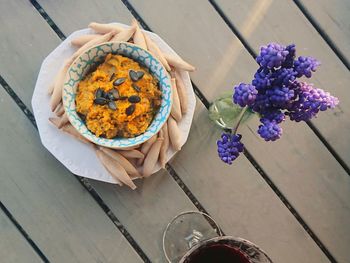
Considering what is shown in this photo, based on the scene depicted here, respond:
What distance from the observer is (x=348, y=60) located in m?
1.09

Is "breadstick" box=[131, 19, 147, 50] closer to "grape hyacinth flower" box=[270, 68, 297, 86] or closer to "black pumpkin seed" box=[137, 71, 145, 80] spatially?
"black pumpkin seed" box=[137, 71, 145, 80]

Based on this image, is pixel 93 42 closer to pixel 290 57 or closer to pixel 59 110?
pixel 59 110

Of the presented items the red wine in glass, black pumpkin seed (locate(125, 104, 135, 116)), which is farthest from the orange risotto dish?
the red wine in glass

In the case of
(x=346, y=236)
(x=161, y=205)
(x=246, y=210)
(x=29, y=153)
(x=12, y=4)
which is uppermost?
(x=12, y=4)

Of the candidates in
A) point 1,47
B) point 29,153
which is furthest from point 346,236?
point 1,47

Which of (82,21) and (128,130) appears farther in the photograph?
(82,21)

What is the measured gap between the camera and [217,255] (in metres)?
0.84

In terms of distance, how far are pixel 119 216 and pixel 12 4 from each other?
445 mm

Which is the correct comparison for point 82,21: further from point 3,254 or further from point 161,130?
point 3,254

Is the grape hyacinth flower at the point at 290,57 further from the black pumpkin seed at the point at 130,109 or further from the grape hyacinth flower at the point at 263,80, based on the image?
the black pumpkin seed at the point at 130,109

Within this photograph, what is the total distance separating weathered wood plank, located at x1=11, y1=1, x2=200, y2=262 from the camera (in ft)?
3.40

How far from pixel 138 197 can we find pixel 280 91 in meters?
0.41

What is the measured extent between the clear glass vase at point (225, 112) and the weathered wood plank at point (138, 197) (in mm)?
143

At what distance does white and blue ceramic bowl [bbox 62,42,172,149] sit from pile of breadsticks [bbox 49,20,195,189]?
26mm
